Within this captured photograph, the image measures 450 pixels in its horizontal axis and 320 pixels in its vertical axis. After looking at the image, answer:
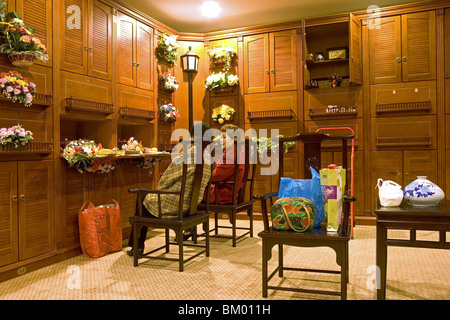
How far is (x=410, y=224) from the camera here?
257cm

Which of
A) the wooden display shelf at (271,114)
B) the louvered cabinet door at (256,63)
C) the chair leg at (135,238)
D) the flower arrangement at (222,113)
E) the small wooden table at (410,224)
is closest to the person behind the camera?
the small wooden table at (410,224)

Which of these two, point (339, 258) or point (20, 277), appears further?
point (20, 277)

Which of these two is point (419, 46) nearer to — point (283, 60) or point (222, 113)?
point (283, 60)

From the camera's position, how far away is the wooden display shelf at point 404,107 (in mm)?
5406

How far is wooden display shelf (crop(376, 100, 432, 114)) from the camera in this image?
213 inches

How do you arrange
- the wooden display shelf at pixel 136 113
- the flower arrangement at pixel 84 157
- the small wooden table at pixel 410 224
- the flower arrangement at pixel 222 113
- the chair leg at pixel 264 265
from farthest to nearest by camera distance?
the flower arrangement at pixel 222 113, the wooden display shelf at pixel 136 113, the flower arrangement at pixel 84 157, the chair leg at pixel 264 265, the small wooden table at pixel 410 224

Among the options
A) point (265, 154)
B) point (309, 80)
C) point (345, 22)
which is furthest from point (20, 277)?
point (345, 22)

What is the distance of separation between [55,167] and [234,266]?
2044 mm

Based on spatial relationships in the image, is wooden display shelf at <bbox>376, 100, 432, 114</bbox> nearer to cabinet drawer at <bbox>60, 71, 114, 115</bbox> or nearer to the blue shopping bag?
the blue shopping bag

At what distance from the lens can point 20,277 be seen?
346 centimetres

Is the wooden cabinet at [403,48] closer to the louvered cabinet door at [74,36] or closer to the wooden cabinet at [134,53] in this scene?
the wooden cabinet at [134,53]

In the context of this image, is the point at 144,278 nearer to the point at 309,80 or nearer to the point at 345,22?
the point at 309,80

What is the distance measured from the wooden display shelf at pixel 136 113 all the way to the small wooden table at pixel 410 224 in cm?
342

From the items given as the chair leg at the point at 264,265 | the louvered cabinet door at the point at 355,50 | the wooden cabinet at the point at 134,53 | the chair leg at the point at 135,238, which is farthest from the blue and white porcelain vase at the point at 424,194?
the wooden cabinet at the point at 134,53
